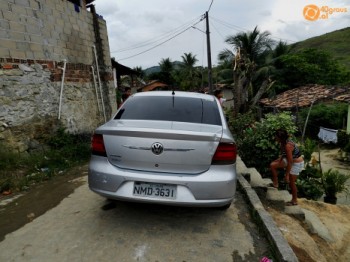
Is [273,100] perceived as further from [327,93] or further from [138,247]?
[138,247]

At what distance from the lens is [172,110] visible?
371 centimetres

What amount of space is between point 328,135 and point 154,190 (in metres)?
17.5

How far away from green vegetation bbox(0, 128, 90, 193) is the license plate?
295 cm

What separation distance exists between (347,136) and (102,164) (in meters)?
15.7

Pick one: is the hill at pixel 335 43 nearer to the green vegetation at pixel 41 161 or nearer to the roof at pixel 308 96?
the roof at pixel 308 96

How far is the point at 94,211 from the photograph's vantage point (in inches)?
151

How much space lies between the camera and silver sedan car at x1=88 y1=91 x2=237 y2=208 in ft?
9.75

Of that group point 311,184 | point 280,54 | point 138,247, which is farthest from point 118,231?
point 280,54

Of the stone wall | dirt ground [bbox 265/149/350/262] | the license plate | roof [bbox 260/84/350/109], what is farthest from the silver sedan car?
roof [bbox 260/84/350/109]

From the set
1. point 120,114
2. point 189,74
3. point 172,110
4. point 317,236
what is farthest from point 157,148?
point 189,74

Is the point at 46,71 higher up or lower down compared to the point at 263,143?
higher up

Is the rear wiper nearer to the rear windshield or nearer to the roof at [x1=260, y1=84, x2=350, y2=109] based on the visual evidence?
the rear windshield

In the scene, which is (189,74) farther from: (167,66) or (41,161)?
(41,161)

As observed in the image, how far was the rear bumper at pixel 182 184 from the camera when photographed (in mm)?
2967
